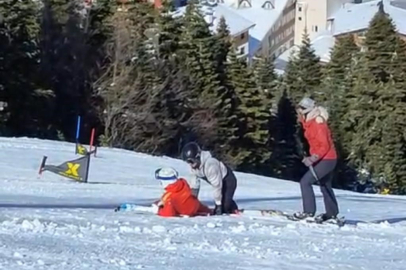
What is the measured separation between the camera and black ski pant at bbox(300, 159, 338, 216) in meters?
12.7

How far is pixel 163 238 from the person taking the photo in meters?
10.6

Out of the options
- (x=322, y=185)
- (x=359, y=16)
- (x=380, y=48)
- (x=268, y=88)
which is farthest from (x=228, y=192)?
(x=359, y=16)

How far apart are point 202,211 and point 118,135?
3332 cm

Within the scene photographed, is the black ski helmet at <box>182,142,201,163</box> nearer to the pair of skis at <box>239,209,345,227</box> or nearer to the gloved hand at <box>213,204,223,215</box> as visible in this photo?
the gloved hand at <box>213,204,223,215</box>

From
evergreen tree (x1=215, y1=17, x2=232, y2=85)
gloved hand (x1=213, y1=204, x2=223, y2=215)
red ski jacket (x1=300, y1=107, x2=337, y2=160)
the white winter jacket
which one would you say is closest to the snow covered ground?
gloved hand (x1=213, y1=204, x2=223, y2=215)

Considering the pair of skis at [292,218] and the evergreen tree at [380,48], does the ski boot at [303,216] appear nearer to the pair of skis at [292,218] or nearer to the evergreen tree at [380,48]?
the pair of skis at [292,218]

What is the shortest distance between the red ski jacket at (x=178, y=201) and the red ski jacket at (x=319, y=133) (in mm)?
1425

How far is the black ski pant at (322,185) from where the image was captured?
41.5ft

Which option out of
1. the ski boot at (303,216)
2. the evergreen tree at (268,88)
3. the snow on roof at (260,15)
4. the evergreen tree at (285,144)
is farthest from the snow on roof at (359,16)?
the ski boot at (303,216)

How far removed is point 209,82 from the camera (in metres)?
51.0

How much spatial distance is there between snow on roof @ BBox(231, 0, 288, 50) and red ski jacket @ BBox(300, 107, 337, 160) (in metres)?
108

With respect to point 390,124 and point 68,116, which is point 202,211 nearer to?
point 68,116

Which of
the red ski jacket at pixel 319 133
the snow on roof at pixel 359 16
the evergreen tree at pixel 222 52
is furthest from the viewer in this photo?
the snow on roof at pixel 359 16

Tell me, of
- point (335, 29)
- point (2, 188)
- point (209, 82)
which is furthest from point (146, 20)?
point (335, 29)
